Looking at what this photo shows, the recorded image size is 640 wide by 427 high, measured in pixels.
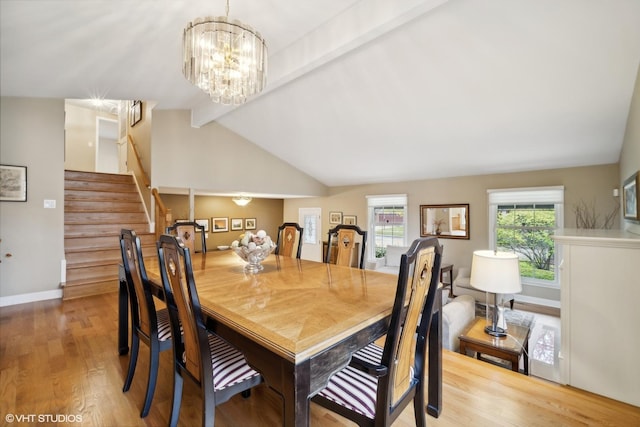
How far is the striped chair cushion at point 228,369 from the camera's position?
1297 millimetres

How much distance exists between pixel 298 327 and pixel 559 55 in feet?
10.5

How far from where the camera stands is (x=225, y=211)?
830cm

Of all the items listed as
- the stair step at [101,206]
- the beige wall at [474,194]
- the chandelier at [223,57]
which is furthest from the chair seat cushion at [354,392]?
the stair step at [101,206]

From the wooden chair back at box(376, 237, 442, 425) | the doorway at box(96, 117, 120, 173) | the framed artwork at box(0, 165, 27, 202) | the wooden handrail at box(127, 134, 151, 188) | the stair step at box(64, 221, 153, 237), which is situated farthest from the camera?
the doorway at box(96, 117, 120, 173)

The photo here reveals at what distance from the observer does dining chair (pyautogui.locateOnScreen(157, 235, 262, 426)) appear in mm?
1210

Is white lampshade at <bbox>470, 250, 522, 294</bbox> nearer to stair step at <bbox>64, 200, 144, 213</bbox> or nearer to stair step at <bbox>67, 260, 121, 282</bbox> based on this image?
stair step at <bbox>67, 260, 121, 282</bbox>

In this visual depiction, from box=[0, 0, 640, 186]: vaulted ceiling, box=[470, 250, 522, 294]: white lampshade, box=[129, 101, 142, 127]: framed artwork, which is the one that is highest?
box=[129, 101, 142, 127]: framed artwork

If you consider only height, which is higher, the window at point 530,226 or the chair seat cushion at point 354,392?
the window at point 530,226

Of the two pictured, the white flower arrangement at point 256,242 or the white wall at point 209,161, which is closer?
the white flower arrangement at point 256,242

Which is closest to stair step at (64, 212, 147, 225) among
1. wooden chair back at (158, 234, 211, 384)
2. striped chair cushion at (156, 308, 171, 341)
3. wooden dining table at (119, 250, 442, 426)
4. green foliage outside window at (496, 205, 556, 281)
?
wooden dining table at (119, 250, 442, 426)

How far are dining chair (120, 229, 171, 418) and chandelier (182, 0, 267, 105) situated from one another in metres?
1.27

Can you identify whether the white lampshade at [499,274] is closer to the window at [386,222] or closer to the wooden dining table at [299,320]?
the wooden dining table at [299,320]

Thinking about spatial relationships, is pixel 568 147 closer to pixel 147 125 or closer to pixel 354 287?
pixel 354 287

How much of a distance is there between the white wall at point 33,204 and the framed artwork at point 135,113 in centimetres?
191
